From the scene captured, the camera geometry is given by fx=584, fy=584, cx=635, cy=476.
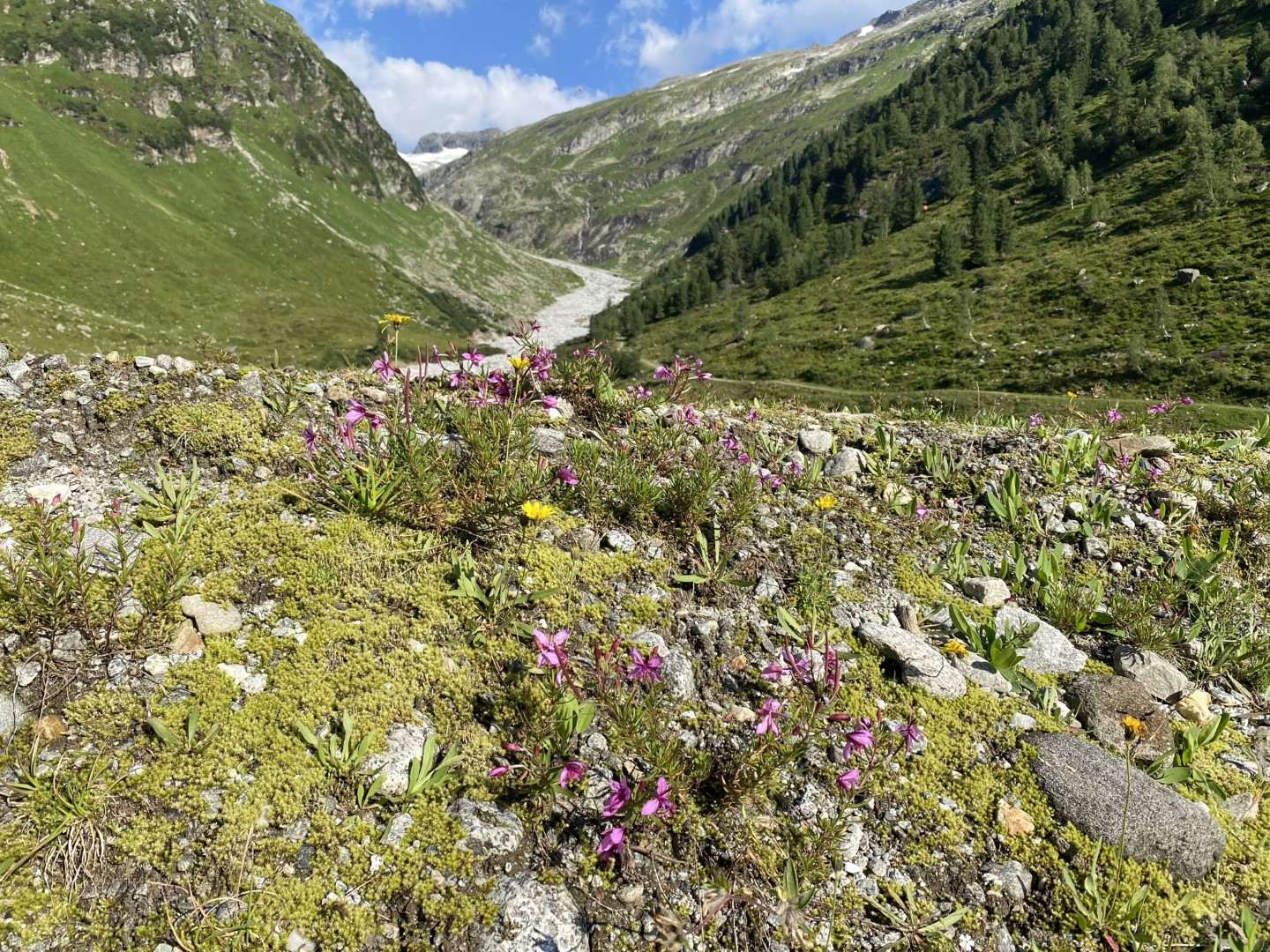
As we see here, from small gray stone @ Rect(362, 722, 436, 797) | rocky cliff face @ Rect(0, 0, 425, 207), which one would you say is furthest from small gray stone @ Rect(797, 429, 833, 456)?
rocky cliff face @ Rect(0, 0, 425, 207)

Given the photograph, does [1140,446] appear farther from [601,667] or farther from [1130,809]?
[601,667]

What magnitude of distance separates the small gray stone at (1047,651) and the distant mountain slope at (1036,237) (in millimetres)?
49575

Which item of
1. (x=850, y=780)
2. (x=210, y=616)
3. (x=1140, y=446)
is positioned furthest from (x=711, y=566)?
(x=1140, y=446)

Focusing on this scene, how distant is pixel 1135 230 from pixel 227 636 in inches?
3945

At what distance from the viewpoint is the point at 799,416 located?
30.3 feet

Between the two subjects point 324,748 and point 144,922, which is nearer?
point 144,922

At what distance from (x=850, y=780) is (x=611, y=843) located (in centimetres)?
157

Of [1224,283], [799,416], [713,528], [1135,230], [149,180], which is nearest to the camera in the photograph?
[713,528]

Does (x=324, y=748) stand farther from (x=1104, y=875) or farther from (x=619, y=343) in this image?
(x=619, y=343)

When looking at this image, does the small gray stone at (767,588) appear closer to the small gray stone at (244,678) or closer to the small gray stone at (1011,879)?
the small gray stone at (1011,879)

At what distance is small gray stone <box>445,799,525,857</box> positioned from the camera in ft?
10.7

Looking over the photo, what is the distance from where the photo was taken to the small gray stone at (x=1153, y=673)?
192 inches

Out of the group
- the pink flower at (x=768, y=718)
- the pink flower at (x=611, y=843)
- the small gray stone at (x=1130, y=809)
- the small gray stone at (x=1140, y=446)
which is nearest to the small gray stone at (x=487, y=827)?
the pink flower at (x=611, y=843)

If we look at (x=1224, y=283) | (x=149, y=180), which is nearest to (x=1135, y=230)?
(x=1224, y=283)
